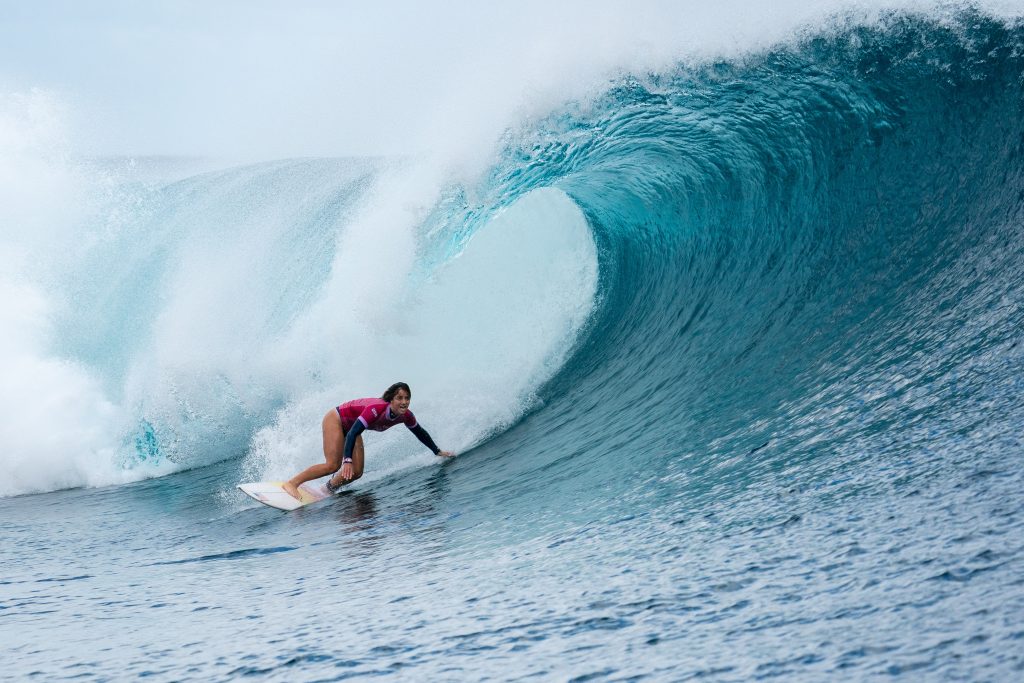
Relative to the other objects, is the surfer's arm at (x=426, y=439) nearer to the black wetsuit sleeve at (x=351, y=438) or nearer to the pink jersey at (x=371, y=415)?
the pink jersey at (x=371, y=415)

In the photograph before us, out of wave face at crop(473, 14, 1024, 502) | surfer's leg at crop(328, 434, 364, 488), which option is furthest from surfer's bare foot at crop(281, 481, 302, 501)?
wave face at crop(473, 14, 1024, 502)

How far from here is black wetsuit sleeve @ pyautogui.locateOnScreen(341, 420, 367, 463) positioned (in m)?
6.29

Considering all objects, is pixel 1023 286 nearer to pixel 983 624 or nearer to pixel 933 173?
pixel 933 173

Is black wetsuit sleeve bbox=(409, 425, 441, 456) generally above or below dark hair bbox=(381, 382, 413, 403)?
below

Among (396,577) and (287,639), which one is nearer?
(287,639)

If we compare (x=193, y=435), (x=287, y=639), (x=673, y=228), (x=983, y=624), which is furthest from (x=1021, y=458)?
(x=193, y=435)

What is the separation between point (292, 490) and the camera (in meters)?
6.26

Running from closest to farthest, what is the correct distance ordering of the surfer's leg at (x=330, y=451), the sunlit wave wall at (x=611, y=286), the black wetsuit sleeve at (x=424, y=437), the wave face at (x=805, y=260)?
the wave face at (x=805, y=260), the sunlit wave wall at (x=611, y=286), the surfer's leg at (x=330, y=451), the black wetsuit sleeve at (x=424, y=437)

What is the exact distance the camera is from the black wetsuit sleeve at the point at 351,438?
6.29m

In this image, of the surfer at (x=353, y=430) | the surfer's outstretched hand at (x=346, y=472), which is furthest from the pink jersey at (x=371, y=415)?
the surfer's outstretched hand at (x=346, y=472)

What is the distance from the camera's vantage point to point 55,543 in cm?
575

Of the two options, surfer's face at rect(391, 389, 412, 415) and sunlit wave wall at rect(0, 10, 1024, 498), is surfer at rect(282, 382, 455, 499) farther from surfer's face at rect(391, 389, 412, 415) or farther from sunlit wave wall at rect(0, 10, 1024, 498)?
sunlit wave wall at rect(0, 10, 1024, 498)

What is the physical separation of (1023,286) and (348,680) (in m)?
3.83

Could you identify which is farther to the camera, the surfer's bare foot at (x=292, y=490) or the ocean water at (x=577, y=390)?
the surfer's bare foot at (x=292, y=490)
